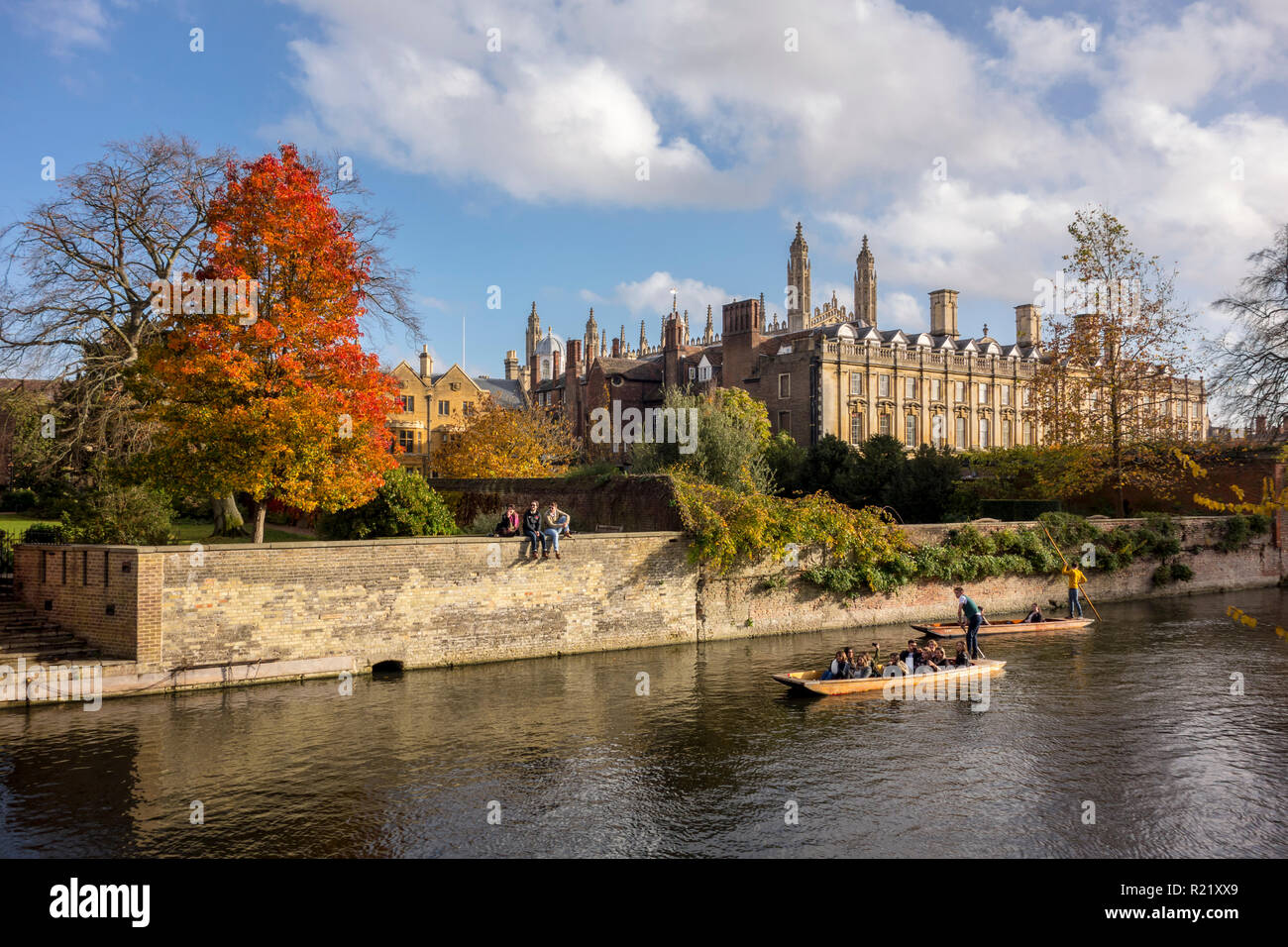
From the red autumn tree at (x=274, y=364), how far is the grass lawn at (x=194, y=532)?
237 inches

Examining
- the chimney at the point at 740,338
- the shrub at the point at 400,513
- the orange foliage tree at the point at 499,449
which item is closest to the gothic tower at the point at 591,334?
the chimney at the point at 740,338

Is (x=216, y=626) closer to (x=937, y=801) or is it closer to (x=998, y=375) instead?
(x=937, y=801)

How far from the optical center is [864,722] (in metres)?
15.8

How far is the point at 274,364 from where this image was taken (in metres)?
21.3

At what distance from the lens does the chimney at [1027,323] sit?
227ft

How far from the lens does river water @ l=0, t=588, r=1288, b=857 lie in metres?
10.5

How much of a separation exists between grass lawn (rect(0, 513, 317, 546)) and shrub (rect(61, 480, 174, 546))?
5.83 m

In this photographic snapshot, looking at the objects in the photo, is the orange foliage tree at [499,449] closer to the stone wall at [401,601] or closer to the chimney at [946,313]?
the stone wall at [401,601]

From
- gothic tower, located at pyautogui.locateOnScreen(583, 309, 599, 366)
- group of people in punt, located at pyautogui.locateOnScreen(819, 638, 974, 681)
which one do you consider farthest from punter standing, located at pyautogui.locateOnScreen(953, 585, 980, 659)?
gothic tower, located at pyautogui.locateOnScreen(583, 309, 599, 366)

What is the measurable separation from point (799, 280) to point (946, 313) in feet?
76.9

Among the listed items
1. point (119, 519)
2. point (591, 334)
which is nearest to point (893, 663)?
point (119, 519)

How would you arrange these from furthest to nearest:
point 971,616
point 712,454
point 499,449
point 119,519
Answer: point 499,449 → point 712,454 → point 971,616 → point 119,519

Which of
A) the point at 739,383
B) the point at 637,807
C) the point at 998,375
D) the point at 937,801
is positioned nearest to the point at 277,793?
the point at 637,807

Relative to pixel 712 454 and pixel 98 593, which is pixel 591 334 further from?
pixel 98 593
